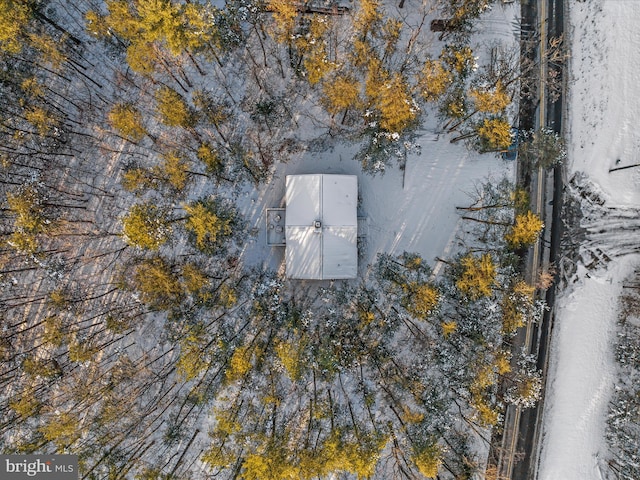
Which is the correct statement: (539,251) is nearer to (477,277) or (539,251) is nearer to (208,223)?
(477,277)

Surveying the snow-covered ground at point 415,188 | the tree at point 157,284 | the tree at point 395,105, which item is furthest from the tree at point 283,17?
the tree at point 157,284

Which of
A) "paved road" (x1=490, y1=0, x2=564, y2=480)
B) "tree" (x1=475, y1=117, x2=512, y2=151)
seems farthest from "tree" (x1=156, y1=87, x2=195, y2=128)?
"paved road" (x1=490, y1=0, x2=564, y2=480)

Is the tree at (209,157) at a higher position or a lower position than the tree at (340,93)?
lower

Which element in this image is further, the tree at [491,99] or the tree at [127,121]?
the tree at [491,99]

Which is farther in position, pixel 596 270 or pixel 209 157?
pixel 596 270

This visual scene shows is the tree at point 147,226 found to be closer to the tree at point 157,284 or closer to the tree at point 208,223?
the tree at point 157,284

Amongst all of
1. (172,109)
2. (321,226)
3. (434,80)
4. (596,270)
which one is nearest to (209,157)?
(172,109)
